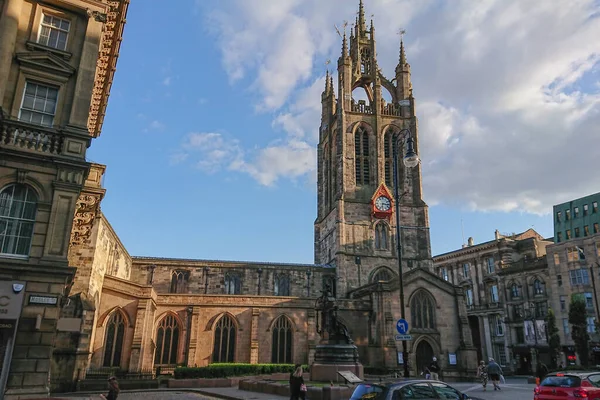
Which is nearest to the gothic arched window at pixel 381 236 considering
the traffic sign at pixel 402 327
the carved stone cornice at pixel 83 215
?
the traffic sign at pixel 402 327

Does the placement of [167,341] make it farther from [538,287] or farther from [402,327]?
[538,287]

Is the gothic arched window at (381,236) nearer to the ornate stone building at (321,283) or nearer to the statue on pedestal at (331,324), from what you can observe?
the ornate stone building at (321,283)

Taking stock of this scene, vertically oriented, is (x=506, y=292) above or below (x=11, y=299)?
above

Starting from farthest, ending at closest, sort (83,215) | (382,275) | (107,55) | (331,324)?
(382,275), (331,324), (83,215), (107,55)

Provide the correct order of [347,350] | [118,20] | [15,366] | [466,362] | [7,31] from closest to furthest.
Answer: [15,366] → [7,31] → [118,20] → [347,350] → [466,362]

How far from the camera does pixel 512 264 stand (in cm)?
5850

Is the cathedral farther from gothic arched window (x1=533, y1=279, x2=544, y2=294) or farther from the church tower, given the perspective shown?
gothic arched window (x1=533, y1=279, x2=544, y2=294)

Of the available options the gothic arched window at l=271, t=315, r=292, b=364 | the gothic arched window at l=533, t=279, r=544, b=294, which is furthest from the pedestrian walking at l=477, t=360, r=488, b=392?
the gothic arched window at l=533, t=279, r=544, b=294

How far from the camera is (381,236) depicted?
51938 mm

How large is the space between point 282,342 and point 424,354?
13.1m

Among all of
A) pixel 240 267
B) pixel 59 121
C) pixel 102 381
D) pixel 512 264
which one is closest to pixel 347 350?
pixel 102 381

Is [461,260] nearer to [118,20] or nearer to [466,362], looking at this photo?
[466,362]

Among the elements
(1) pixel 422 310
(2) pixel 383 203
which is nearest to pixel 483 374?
(1) pixel 422 310

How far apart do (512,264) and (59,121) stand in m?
57.5
